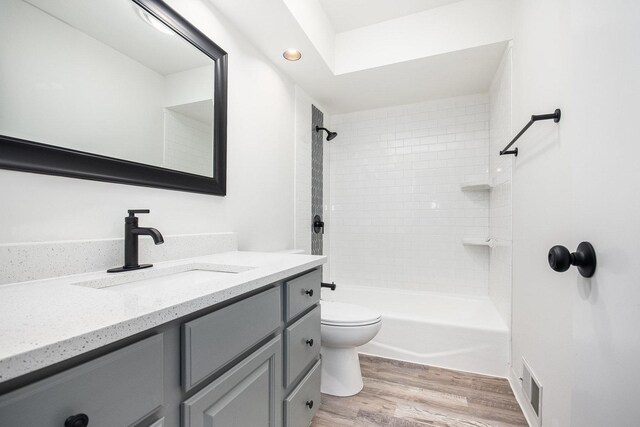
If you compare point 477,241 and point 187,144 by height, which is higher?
point 187,144

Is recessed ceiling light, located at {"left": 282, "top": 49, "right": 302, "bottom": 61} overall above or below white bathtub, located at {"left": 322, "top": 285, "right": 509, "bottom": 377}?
above

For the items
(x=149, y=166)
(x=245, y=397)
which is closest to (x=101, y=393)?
(x=245, y=397)

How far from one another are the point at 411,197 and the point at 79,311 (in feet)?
9.21

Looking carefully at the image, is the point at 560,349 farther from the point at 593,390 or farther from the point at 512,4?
the point at 512,4

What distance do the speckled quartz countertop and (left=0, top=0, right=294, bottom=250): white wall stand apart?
197mm

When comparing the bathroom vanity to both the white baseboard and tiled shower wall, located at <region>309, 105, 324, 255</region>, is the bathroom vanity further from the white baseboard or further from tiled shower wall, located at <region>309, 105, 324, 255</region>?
tiled shower wall, located at <region>309, 105, 324, 255</region>

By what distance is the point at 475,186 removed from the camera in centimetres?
259

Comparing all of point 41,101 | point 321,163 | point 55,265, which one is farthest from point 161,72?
point 321,163

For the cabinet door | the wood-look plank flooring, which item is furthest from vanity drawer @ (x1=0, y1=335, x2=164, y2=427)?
the wood-look plank flooring

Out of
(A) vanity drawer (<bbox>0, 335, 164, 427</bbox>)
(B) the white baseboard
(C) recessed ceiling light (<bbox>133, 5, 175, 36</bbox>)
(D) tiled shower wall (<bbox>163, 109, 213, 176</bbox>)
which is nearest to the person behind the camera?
(A) vanity drawer (<bbox>0, 335, 164, 427</bbox>)

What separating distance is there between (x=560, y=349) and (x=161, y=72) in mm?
1995

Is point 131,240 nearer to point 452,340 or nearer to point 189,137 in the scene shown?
point 189,137

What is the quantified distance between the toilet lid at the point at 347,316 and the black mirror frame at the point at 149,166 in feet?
3.19

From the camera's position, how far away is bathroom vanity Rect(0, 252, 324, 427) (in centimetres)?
42
